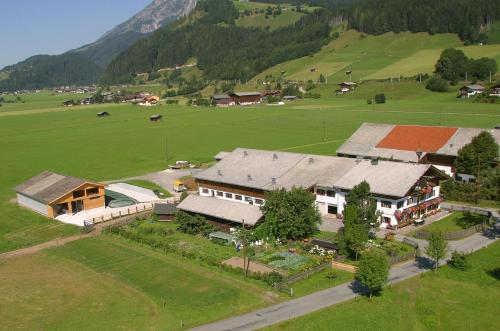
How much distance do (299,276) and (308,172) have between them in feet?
61.7

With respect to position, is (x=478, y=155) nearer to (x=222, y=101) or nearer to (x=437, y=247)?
(x=437, y=247)

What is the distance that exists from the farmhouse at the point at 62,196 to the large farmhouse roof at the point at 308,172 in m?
11.0

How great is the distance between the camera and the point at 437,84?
491 ft

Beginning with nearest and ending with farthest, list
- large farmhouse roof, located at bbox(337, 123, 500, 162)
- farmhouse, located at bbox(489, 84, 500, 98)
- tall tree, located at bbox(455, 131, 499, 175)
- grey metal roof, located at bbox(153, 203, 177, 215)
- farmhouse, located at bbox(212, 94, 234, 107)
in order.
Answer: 1. grey metal roof, located at bbox(153, 203, 177, 215)
2. tall tree, located at bbox(455, 131, 499, 175)
3. large farmhouse roof, located at bbox(337, 123, 500, 162)
4. farmhouse, located at bbox(489, 84, 500, 98)
5. farmhouse, located at bbox(212, 94, 234, 107)

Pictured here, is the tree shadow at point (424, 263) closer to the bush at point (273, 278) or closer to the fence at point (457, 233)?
the fence at point (457, 233)

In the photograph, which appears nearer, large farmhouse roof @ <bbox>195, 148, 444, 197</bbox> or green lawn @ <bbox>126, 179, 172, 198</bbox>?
large farmhouse roof @ <bbox>195, 148, 444, 197</bbox>

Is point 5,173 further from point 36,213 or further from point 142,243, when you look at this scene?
point 142,243

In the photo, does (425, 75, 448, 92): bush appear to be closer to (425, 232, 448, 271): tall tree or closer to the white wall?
the white wall

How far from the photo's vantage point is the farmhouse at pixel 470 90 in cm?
13712

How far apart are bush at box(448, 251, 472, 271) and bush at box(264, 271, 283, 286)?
11.9 m

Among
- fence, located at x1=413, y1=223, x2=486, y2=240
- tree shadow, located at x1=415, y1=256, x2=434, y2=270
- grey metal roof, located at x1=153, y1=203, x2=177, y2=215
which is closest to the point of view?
tree shadow, located at x1=415, y1=256, x2=434, y2=270

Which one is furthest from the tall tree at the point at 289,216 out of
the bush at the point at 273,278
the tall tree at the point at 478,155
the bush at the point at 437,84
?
the bush at the point at 437,84

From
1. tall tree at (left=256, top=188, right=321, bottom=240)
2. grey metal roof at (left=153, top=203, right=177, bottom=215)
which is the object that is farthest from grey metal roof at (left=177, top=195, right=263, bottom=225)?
tall tree at (left=256, top=188, right=321, bottom=240)

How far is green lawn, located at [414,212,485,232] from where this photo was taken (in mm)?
45812
